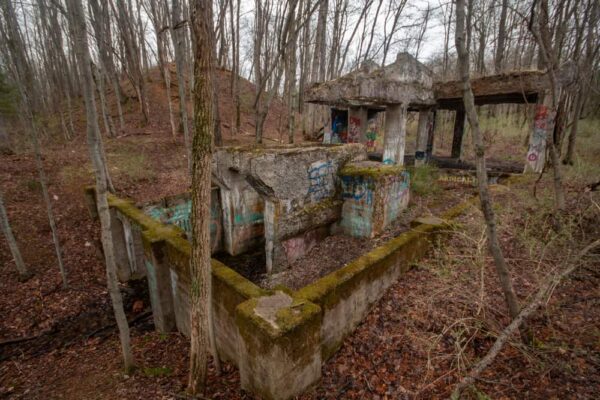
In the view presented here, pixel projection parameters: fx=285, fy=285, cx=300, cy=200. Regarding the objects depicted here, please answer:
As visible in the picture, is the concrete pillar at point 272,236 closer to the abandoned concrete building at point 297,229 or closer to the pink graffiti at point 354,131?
the abandoned concrete building at point 297,229

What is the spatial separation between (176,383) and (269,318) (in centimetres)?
217

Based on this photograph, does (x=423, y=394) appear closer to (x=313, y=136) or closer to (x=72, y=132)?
(x=313, y=136)

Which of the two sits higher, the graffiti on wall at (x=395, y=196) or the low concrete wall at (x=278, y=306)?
the graffiti on wall at (x=395, y=196)

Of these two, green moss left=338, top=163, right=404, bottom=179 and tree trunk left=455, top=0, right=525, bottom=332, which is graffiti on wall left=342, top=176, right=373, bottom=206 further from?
tree trunk left=455, top=0, right=525, bottom=332

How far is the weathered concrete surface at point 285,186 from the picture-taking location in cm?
570

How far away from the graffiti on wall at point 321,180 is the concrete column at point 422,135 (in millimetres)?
6517

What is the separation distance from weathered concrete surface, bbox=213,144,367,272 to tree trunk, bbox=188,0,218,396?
2.69 metres

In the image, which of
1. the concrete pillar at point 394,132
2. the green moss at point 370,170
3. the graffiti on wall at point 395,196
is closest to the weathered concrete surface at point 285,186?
the green moss at point 370,170

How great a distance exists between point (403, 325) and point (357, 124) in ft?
27.4

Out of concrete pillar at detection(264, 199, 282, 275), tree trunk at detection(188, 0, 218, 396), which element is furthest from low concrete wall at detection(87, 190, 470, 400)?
concrete pillar at detection(264, 199, 282, 275)

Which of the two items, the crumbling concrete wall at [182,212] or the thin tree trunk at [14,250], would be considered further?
the crumbling concrete wall at [182,212]

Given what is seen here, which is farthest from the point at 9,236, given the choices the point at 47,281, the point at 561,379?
the point at 561,379

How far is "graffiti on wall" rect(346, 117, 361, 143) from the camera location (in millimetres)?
10797

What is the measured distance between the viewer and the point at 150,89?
1900 cm
